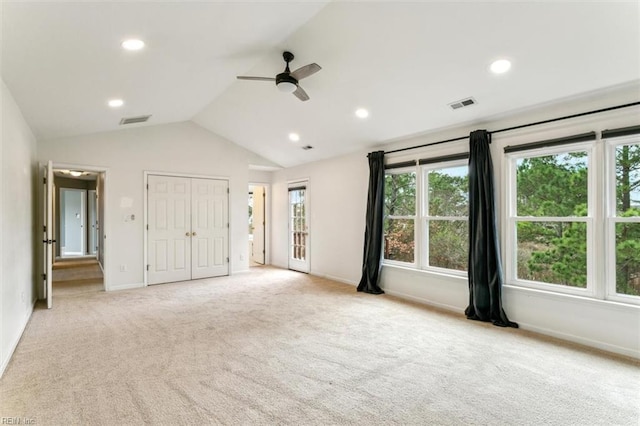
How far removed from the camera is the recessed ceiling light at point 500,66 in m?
3.14

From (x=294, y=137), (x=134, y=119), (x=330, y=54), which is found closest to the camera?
(x=330, y=54)

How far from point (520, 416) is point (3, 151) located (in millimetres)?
4574

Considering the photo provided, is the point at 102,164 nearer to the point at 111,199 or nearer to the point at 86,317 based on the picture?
the point at 111,199

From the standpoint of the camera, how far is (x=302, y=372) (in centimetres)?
272

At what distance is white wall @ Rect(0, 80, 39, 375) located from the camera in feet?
9.49

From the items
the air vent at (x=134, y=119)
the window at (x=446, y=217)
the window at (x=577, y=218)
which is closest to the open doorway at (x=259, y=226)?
the air vent at (x=134, y=119)

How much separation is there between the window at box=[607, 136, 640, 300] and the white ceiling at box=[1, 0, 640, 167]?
720 millimetres

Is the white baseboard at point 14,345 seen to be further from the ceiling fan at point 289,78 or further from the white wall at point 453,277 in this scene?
the white wall at point 453,277

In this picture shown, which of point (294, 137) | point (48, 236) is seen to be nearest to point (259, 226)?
point (294, 137)

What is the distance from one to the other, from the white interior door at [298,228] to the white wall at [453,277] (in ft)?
0.71

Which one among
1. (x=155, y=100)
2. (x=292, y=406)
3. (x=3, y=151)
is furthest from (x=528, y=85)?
(x=3, y=151)

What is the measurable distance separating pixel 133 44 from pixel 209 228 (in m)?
4.51

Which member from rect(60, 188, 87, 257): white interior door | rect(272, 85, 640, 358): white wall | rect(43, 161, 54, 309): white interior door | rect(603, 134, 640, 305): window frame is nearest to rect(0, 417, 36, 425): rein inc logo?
rect(43, 161, 54, 309): white interior door

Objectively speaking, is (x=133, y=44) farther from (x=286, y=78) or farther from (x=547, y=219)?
(x=547, y=219)
